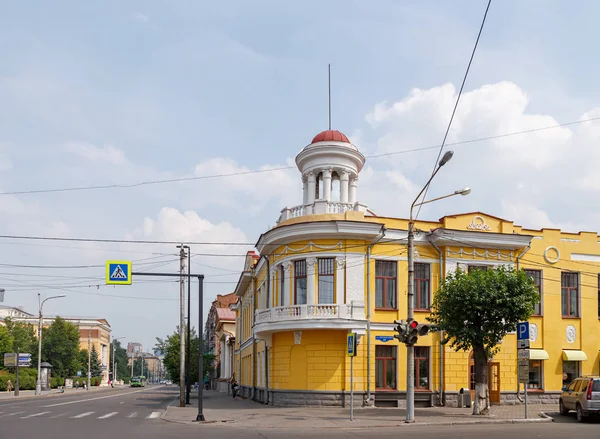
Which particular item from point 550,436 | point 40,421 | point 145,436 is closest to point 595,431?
point 550,436

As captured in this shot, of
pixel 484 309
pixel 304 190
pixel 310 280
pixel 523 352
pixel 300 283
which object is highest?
pixel 304 190

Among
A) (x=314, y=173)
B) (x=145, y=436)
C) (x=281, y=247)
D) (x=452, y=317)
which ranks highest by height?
(x=314, y=173)

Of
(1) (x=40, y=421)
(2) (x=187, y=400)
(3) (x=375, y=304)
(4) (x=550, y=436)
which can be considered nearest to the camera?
(4) (x=550, y=436)

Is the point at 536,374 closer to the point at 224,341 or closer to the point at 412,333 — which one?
the point at 412,333

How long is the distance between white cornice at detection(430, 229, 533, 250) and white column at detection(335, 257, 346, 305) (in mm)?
4702

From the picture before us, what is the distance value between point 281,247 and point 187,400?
1231cm

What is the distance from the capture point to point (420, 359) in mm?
32312

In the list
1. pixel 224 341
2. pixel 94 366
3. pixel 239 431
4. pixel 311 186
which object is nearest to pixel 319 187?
pixel 311 186

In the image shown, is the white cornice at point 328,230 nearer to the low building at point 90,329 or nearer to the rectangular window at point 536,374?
the rectangular window at point 536,374

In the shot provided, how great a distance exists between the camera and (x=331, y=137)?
113ft

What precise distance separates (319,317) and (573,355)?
1358 cm

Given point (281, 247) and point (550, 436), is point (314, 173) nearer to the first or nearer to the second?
point (281, 247)

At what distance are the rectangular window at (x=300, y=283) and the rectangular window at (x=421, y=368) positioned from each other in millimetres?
5972

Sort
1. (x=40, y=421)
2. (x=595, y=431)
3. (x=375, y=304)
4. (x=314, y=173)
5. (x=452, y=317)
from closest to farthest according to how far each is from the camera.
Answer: (x=595, y=431) → (x=40, y=421) → (x=452, y=317) → (x=375, y=304) → (x=314, y=173)
